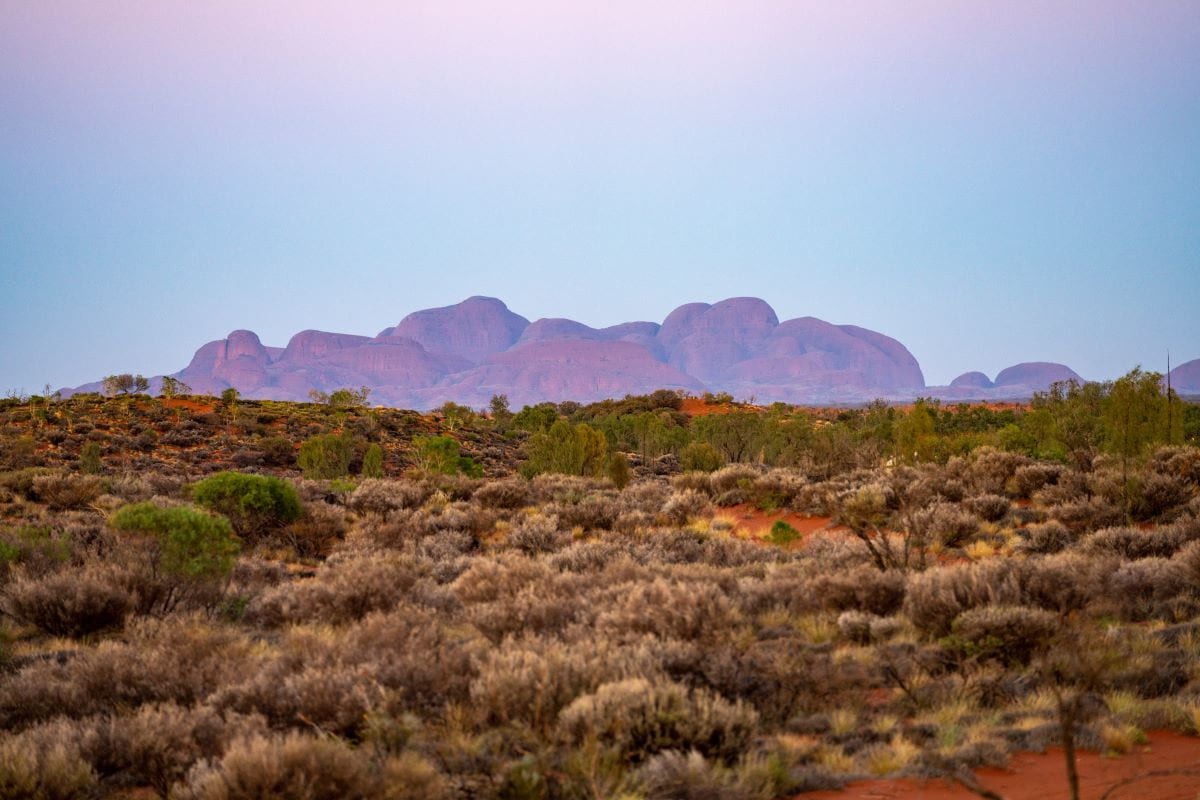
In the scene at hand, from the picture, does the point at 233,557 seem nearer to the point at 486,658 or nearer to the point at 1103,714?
the point at 486,658

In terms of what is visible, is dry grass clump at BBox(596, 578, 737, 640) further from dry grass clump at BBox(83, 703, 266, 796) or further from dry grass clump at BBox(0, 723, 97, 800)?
dry grass clump at BBox(0, 723, 97, 800)

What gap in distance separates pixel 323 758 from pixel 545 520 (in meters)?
12.0

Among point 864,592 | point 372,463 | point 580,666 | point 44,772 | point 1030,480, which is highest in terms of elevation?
point 372,463

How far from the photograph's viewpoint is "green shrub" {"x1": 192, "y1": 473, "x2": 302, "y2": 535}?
16.4 m

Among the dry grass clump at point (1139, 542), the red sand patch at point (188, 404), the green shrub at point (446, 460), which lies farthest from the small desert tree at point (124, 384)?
the dry grass clump at point (1139, 542)

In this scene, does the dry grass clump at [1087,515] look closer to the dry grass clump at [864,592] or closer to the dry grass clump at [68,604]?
the dry grass clump at [864,592]

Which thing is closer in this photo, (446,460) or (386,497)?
(386,497)

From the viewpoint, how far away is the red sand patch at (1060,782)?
4.81 meters

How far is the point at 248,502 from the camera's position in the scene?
1633cm

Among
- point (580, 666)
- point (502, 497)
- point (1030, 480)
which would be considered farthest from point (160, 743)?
point (1030, 480)

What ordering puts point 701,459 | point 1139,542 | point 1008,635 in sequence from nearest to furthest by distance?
1. point 1008,635
2. point 1139,542
3. point 701,459

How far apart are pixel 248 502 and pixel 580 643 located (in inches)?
475

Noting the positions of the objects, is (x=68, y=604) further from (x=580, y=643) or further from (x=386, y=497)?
(x=386, y=497)

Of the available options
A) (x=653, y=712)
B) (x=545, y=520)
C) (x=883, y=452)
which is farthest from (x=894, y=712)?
(x=883, y=452)
